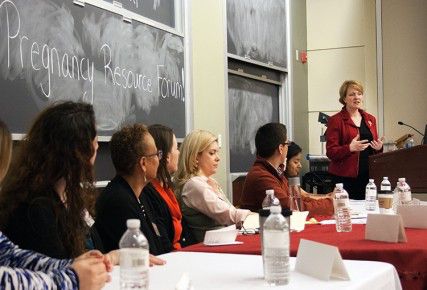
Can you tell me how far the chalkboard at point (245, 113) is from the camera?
5.84 meters

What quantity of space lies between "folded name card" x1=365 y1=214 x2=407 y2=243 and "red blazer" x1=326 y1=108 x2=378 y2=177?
2803 mm

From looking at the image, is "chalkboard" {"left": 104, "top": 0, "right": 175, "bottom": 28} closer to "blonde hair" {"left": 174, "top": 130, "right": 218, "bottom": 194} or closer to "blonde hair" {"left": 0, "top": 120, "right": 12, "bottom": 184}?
"blonde hair" {"left": 174, "top": 130, "right": 218, "bottom": 194}

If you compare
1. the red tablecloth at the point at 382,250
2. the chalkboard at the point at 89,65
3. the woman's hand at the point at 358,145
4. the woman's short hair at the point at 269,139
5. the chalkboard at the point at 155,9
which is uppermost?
the chalkboard at the point at 155,9

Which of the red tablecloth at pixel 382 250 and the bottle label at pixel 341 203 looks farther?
the bottle label at pixel 341 203

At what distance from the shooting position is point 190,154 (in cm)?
340

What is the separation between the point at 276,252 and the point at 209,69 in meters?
3.75

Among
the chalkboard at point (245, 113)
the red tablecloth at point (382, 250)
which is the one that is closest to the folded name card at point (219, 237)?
the red tablecloth at point (382, 250)

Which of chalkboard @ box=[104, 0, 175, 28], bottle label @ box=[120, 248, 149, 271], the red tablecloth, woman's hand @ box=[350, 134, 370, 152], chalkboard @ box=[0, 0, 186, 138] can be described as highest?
chalkboard @ box=[104, 0, 175, 28]

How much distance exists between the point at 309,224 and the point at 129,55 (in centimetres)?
177

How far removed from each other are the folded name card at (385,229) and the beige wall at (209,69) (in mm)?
2733

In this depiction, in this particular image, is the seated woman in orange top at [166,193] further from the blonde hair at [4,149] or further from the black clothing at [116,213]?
the blonde hair at [4,149]

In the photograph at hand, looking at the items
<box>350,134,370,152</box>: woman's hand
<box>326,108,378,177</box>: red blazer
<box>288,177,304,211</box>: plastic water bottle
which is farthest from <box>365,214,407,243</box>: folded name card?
<box>326,108,378,177</box>: red blazer

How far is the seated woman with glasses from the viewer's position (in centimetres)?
249

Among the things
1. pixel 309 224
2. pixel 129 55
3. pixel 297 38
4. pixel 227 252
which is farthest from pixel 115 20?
pixel 297 38
